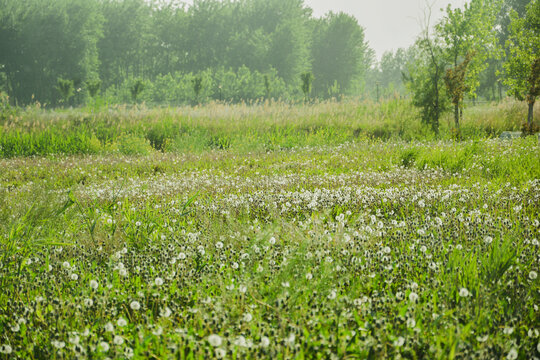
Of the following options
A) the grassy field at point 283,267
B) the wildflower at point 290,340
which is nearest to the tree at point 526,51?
the grassy field at point 283,267

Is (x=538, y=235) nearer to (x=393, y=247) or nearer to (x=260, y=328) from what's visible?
(x=393, y=247)

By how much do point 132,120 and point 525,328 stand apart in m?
15.2

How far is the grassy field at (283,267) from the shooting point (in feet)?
5.98

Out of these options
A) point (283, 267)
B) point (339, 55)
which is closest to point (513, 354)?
point (283, 267)

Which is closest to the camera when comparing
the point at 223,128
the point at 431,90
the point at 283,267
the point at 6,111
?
the point at 283,267

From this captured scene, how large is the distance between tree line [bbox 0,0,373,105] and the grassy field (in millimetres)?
36014

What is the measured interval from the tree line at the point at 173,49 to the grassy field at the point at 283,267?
36.0m

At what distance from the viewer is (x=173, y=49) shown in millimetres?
59500

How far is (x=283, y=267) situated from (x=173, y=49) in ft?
208

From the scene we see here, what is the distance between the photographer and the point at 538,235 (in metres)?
3.14

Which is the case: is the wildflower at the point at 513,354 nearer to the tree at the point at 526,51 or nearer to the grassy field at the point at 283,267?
the grassy field at the point at 283,267

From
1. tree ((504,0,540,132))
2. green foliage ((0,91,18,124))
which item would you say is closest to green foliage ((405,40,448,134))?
tree ((504,0,540,132))

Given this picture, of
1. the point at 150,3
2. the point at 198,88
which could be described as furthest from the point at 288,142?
the point at 150,3

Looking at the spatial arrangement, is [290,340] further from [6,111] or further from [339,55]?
[339,55]
